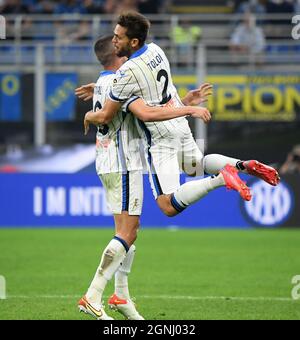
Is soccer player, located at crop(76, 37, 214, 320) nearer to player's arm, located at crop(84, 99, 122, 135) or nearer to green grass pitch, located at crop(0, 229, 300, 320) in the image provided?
player's arm, located at crop(84, 99, 122, 135)

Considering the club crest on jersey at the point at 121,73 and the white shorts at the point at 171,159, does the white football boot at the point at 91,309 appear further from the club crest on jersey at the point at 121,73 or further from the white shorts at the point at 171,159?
the club crest on jersey at the point at 121,73

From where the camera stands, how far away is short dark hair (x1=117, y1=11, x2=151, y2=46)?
26.3 feet

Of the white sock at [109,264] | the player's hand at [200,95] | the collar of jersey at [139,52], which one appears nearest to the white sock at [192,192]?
the white sock at [109,264]

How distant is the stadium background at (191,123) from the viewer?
15.1m

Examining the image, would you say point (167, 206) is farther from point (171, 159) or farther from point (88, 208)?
point (88, 208)

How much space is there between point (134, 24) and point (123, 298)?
7.76 ft

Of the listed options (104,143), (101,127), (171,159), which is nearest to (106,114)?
(101,127)

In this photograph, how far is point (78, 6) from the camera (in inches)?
902

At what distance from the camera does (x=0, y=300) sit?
911cm

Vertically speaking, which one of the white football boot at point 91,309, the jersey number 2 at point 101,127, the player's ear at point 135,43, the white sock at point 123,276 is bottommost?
the white football boot at point 91,309

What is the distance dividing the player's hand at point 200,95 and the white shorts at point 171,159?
0.38m
